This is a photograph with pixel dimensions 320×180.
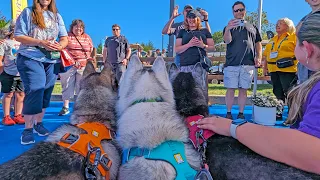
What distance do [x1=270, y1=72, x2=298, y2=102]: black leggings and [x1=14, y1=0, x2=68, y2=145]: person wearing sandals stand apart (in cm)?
456

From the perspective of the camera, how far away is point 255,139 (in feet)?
4.75

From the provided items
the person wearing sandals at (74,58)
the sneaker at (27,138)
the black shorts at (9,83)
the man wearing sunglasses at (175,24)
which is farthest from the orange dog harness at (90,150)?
the person wearing sandals at (74,58)

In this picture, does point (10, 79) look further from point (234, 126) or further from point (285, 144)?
point (285, 144)

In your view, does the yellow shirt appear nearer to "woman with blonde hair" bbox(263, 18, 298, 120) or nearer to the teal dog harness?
"woman with blonde hair" bbox(263, 18, 298, 120)

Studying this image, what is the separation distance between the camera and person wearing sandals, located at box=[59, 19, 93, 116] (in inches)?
237

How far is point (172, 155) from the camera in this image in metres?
1.68

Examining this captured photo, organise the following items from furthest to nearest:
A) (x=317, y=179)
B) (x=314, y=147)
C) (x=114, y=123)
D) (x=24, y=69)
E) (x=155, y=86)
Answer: (x=24, y=69)
(x=114, y=123)
(x=155, y=86)
(x=317, y=179)
(x=314, y=147)

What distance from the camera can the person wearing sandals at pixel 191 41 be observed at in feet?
16.8

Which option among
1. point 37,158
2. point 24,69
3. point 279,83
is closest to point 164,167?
point 37,158

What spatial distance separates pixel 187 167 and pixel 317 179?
716mm

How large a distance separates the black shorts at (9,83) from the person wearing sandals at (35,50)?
168 cm

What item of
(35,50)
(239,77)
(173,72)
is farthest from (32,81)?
(239,77)

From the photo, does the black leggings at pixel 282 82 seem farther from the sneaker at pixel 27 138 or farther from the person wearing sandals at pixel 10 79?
the person wearing sandals at pixel 10 79

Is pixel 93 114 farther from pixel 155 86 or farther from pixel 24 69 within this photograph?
pixel 24 69
